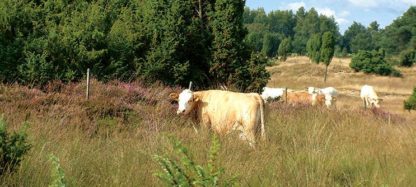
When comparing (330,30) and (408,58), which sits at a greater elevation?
(330,30)

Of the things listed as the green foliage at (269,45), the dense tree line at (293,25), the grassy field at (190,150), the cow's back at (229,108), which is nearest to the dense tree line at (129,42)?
the grassy field at (190,150)

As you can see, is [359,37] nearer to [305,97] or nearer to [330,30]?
[330,30]

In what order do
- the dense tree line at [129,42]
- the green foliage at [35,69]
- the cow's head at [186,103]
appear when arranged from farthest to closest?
the dense tree line at [129,42] → the green foliage at [35,69] → the cow's head at [186,103]

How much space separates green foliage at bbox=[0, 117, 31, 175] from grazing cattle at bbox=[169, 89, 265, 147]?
468cm

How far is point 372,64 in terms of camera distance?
75.9m

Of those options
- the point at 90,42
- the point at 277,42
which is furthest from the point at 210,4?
the point at 277,42

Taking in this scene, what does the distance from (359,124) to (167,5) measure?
8.81m

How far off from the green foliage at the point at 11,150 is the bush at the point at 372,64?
74024 millimetres

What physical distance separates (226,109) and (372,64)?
2767 inches

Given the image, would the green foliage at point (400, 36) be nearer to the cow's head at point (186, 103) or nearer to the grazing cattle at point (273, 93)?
the grazing cattle at point (273, 93)

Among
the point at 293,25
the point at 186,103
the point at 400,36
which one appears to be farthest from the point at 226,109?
the point at 293,25

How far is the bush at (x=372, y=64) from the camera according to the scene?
245ft

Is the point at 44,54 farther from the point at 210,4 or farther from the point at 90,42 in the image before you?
the point at 210,4

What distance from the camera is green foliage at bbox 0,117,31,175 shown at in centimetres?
419
